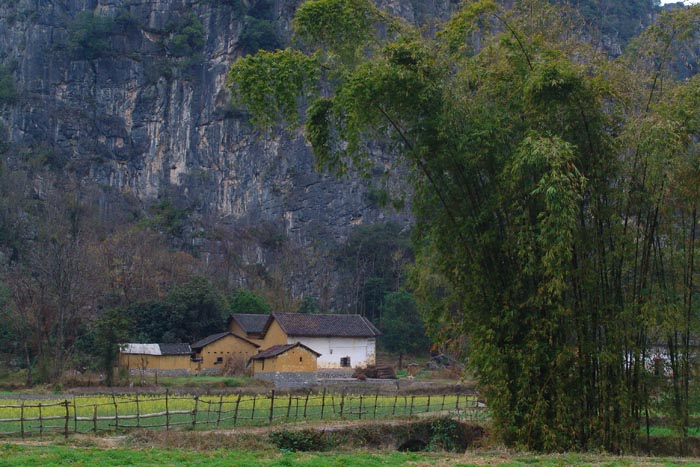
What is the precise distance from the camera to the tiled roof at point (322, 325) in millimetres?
47438

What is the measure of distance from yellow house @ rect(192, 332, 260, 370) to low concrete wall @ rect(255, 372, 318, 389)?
16.3ft

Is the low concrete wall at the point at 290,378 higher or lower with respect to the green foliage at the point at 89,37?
lower

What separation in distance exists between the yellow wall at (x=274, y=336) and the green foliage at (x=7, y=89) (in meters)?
46.1

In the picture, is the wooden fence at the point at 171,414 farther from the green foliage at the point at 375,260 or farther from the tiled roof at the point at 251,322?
the green foliage at the point at 375,260

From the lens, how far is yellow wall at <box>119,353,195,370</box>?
43094 mm

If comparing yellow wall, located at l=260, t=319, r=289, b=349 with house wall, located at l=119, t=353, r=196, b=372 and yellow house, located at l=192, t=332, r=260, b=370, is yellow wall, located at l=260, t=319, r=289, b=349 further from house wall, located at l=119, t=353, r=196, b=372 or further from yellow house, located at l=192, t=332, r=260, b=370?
house wall, located at l=119, t=353, r=196, b=372

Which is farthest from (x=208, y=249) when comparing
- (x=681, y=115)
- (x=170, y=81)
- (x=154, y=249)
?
(x=681, y=115)

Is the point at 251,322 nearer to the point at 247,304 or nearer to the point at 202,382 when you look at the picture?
the point at 247,304

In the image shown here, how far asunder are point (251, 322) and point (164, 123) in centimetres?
3700

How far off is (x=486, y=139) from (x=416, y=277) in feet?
14.2

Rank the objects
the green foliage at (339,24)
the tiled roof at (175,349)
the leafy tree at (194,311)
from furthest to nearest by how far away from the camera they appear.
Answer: the leafy tree at (194,311) → the tiled roof at (175,349) → the green foliage at (339,24)

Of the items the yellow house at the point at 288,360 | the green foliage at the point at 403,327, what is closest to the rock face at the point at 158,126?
the green foliage at the point at 403,327

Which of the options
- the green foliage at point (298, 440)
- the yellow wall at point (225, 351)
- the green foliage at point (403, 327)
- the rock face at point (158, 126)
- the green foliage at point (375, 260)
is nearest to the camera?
the green foliage at point (298, 440)

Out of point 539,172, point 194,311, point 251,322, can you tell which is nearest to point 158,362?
point 194,311
